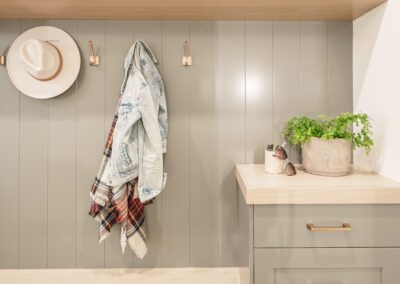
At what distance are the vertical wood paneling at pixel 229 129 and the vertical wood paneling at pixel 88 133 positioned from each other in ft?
2.08

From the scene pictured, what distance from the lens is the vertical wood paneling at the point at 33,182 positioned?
4.71 feet

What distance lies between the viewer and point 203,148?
1.45 m

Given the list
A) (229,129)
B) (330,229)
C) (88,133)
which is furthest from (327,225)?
(88,133)

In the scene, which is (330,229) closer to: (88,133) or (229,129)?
(229,129)

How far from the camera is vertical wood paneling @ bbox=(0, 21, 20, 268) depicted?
1.42 meters

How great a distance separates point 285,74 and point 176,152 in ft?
2.36

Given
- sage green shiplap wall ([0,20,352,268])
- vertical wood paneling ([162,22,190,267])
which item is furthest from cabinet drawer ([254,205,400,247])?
vertical wood paneling ([162,22,190,267])

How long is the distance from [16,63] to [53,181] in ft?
2.10

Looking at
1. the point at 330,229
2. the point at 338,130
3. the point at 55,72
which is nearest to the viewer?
the point at 330,229

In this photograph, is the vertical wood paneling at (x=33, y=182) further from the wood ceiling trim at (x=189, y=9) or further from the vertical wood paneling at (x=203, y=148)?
the vertical wood paneling at (x=203, y=148)

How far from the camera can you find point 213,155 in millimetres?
1453

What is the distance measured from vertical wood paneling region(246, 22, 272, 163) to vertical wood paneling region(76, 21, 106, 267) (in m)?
0.78

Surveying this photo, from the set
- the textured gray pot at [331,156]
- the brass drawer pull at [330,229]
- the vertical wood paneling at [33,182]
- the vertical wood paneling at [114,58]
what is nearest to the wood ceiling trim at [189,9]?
the vertical wood paneling at [114,58]

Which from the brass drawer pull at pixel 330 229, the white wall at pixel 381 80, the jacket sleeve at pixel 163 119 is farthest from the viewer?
the jacket sleeve at pixel 163 119
